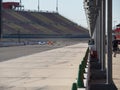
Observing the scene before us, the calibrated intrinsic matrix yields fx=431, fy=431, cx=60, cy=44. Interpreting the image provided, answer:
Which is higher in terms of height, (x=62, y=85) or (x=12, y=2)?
(x=12, y=2)

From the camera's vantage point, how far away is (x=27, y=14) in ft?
559

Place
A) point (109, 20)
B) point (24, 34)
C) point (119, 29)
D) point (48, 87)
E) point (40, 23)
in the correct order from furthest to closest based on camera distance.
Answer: point (40, 23) → point (24, 34) → point (119, 29) → point (48, 87) → point (109, 20)

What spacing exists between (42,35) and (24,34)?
7.75 meters

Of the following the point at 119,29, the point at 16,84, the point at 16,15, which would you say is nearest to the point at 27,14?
the point at 16,15

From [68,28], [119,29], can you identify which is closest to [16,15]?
[68,28]

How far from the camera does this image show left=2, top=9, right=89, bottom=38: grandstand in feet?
506

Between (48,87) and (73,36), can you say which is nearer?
(48,87)

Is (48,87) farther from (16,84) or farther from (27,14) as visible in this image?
(27,14)

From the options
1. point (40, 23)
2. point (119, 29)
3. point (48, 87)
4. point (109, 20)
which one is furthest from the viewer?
point (40, 23)

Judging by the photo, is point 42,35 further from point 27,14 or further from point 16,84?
point 16,84

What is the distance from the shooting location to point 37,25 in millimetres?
162250

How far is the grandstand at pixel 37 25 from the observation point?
154 meters

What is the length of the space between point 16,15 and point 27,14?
25.4ft

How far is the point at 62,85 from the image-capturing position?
14.9 meters
